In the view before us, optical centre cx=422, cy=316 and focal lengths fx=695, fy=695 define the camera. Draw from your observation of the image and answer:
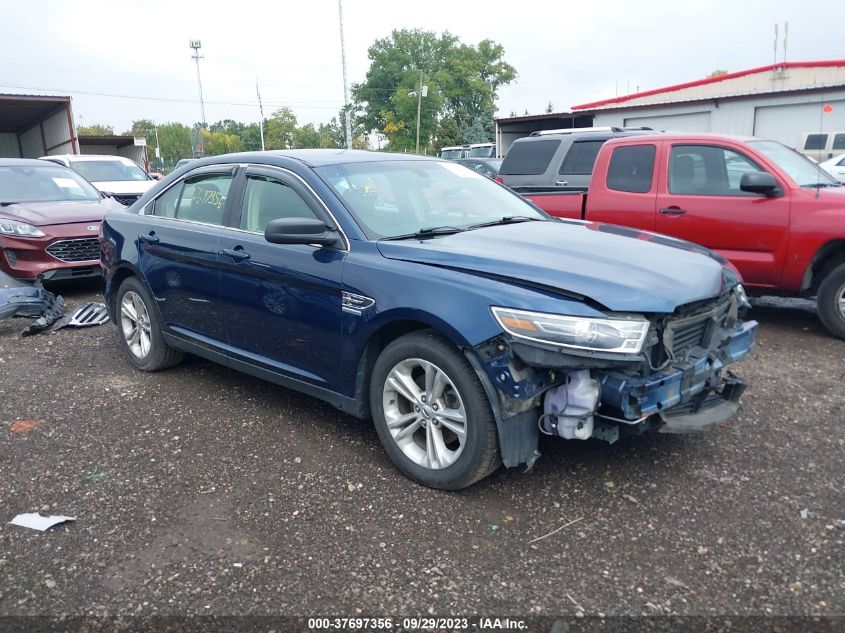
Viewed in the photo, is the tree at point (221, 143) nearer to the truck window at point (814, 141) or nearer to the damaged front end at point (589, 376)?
the truck window at point (814, 141)

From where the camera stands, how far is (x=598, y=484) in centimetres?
358

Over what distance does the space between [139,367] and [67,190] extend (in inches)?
201

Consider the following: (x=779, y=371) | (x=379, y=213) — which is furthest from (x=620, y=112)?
(x=379, y=213)

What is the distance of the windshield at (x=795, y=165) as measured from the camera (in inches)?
246

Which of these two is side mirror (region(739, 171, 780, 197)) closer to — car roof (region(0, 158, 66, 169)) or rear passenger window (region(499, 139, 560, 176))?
rear passenger window (region(499, 139, 560, 176))

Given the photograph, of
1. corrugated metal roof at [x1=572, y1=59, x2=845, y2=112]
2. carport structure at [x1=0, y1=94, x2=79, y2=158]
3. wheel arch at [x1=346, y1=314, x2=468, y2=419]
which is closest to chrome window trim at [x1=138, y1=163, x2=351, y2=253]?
wheel arch at [x1=346, y1=314, x2=468, y2=419]

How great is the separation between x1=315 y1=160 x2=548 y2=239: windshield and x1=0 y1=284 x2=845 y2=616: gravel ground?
133 centimetres

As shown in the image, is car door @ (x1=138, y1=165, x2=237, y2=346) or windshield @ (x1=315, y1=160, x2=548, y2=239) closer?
windshield @ (x1=315, y1=160, x2=548, y2=239)

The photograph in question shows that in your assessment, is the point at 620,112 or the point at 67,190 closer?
the point at 67,190

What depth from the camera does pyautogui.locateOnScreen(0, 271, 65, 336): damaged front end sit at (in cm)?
691

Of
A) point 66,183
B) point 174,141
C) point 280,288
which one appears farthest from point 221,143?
point 280,288

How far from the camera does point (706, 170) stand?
6594 millimetres

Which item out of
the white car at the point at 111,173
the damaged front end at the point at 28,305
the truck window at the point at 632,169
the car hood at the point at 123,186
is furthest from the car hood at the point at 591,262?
the white car at the point at 111,173

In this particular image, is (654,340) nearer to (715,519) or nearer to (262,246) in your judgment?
(715,519)
